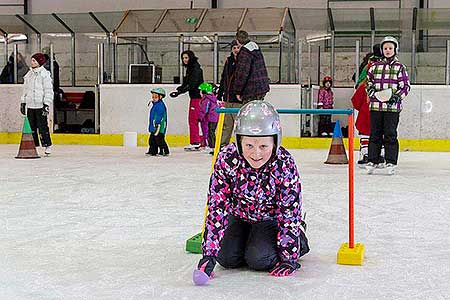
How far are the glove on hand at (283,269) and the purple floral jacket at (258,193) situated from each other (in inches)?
1.0

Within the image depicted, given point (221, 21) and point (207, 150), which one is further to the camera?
point (221, 21)

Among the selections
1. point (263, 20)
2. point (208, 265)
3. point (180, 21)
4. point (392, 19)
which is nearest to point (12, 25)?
point (180, 21)

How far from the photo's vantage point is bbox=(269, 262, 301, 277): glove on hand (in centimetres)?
330

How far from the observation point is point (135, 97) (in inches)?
496

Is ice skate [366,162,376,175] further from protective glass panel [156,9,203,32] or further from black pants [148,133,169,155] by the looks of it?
protective glass panel [156,9,203,32]

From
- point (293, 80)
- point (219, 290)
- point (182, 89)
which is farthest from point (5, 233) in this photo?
point (293, 80)

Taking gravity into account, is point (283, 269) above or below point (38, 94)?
below

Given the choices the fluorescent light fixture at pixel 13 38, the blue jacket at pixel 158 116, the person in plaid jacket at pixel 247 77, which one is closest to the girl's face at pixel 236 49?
the person in plaid jacket at pixel 247 77

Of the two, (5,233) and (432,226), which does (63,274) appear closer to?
(5,233)

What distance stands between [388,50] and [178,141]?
18.3 ft

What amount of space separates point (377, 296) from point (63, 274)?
4.45ft

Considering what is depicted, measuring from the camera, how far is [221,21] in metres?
13.2

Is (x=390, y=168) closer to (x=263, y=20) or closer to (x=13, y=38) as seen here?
(x=263, y=20)

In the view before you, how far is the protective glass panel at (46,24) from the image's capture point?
13.6 m
